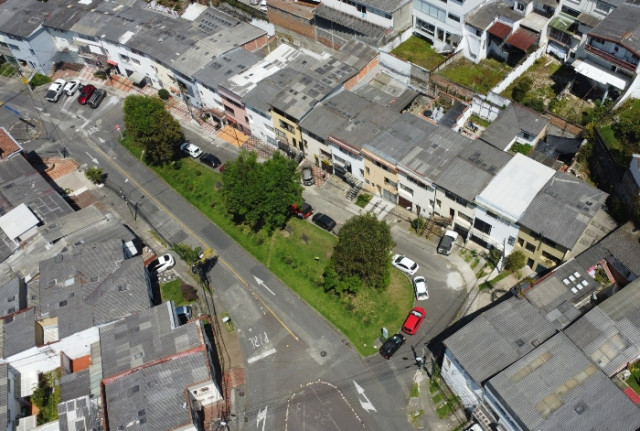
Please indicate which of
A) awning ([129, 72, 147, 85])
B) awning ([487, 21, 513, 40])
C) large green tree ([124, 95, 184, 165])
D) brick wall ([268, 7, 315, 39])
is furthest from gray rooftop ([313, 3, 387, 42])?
awning ([129, 72, 147, 85])

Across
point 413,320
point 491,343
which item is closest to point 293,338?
point 413,320

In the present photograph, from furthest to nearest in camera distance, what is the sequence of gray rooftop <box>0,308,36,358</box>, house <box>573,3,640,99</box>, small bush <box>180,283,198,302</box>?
1. house <box>573,3,640,99</box>
2. small bush <box>180,283,198,302</box>
3. gray rooftop <box>0,308,36,358</box>

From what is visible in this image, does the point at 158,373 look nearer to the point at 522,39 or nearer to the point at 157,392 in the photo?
the point at 157,392

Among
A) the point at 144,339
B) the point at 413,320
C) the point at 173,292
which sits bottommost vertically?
the point at 173,292

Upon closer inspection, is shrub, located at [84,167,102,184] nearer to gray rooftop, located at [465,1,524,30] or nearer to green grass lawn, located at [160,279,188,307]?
green grass lawn, located at [160,279,188,307]

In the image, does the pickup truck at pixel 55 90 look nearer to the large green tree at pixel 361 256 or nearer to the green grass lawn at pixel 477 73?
the large green tree at pixel 361 256

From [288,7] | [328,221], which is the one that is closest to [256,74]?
[288,7]

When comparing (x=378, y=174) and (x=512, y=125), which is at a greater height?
(x=512, y=125)
